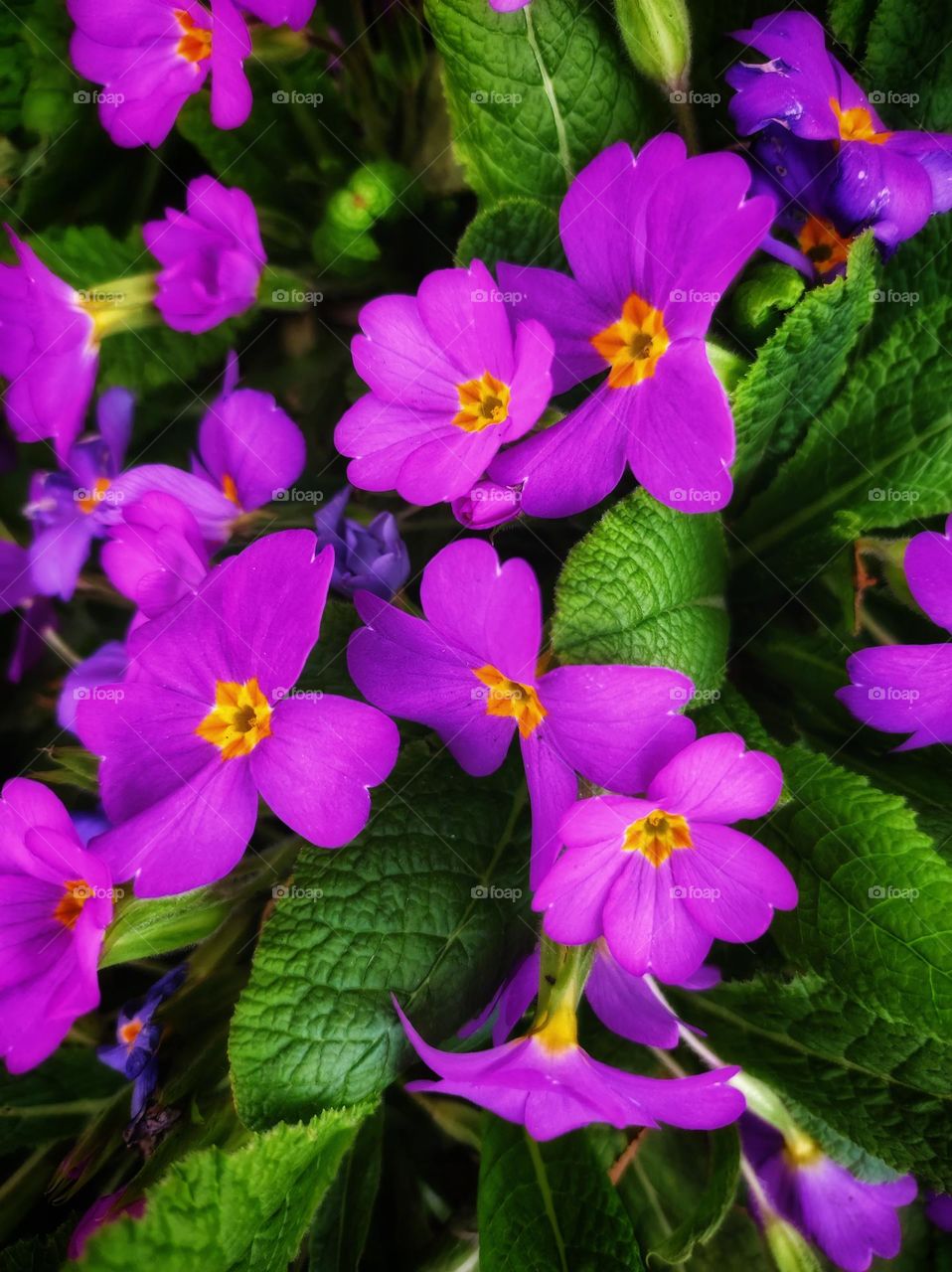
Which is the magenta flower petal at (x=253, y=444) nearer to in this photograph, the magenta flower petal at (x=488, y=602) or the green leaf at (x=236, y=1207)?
the magenta flower petal at (x=488, y=602)

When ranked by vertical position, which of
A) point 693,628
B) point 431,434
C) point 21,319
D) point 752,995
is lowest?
point 752,995

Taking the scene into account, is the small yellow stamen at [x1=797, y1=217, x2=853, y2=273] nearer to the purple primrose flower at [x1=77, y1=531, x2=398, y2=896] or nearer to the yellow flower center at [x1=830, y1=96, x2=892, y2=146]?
the yellow flower center at [x1=830, y1=96, x2=892, y2=146]

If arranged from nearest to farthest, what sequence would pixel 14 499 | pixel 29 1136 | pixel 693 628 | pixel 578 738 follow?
1. pixel 578 738
2. pixel 693 628
3. pixel 29 1136
4. pixel 14 499

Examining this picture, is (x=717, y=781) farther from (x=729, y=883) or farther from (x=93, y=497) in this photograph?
(x=93, y=497)

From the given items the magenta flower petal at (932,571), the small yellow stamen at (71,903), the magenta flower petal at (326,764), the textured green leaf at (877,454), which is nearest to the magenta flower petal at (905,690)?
the magenta flower petal at (932,571)

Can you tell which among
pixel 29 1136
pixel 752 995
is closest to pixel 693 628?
pixel 752 995

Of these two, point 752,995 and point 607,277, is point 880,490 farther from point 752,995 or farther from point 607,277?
point 752,995
